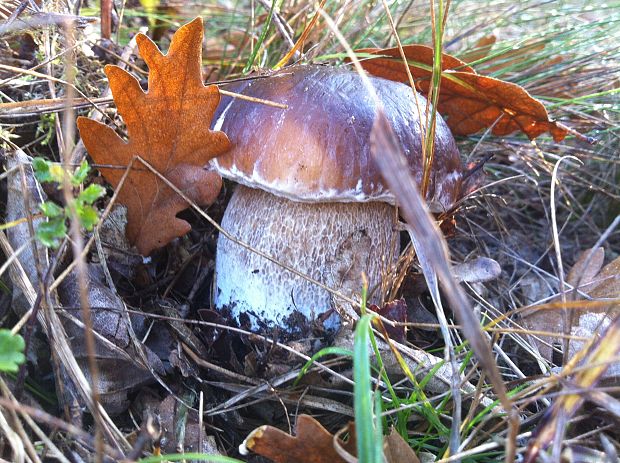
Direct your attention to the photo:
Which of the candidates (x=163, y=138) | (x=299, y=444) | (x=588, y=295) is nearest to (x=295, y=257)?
(x=163, y=138)

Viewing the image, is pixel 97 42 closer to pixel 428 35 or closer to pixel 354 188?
pixel 354 188

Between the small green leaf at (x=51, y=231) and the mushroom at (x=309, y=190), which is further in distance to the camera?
the mushroom at (x=309, y=190)

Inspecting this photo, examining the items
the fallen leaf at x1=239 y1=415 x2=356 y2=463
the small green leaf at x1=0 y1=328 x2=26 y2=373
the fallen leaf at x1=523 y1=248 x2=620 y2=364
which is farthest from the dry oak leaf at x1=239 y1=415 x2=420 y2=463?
the fallen leaf at x1=523 y1=248 x2=620 y2=364

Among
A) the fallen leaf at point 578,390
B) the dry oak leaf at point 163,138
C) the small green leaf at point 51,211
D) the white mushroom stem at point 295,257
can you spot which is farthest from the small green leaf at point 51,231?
the fallen leaf at point 578,390

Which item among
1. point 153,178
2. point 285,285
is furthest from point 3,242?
point 285,285

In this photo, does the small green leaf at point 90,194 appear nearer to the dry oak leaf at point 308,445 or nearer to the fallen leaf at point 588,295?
the dry oak leaf at point 308,445

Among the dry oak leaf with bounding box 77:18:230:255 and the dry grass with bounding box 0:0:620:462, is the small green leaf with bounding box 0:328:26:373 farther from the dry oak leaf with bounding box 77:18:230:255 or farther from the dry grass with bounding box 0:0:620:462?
the dry oak leaf with bounding box 77:18:230:255
